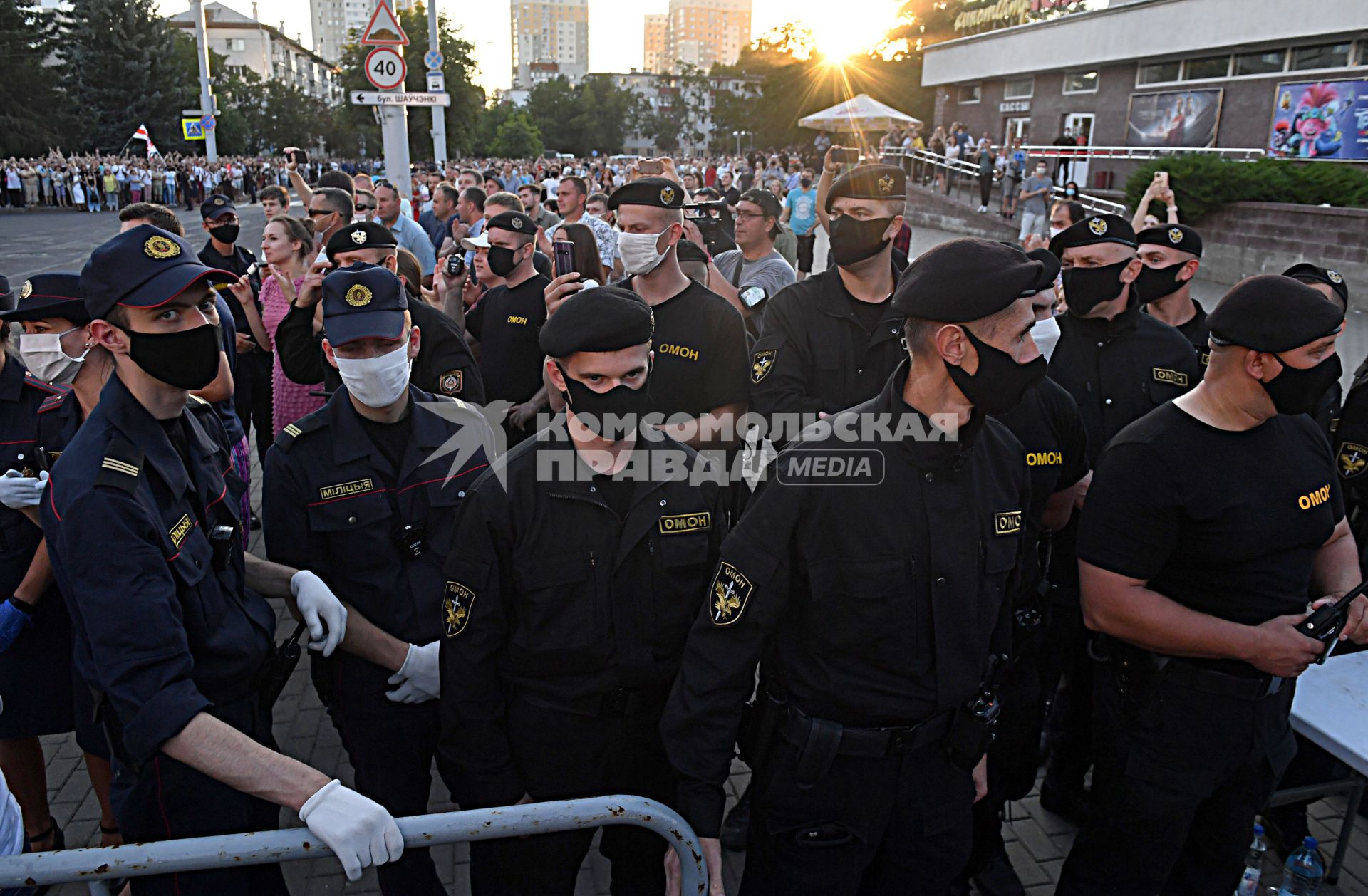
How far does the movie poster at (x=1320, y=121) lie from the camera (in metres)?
20.8

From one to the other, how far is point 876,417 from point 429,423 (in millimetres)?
1610

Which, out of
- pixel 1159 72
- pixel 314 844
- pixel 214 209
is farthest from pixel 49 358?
pixel 1159 72

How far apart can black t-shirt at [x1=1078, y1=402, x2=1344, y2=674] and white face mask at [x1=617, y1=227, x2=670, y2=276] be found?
2.18 m

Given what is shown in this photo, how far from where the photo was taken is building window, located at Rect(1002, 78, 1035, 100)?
3450 cm

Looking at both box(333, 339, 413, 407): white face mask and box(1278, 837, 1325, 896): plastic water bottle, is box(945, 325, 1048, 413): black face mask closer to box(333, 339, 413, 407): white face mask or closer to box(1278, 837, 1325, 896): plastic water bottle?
box(333, 339, 413, 407): white face mask

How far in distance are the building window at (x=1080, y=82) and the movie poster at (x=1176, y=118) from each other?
7.19ft

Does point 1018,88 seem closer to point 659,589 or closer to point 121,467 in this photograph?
point 659,589

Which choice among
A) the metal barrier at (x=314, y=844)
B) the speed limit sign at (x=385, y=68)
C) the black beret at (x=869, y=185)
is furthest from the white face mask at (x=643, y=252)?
the speed limit sign at (x=385, y=68)

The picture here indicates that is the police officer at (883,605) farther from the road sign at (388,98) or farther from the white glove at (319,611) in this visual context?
the road sign at (388,98)

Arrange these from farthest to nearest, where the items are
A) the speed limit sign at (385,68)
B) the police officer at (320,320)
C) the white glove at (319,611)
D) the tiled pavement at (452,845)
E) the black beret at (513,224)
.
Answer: the speed limit sign at (385,68) → the black beret at (513,224) → the police officer at (320,320) → the tiled pavement at (452,845) → the white glove at (319,611)

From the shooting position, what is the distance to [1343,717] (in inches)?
118

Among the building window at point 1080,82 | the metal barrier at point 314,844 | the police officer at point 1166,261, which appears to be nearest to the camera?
the metal barrier at point 314,844

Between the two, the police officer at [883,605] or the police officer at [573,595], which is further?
the police officer at [573,595]

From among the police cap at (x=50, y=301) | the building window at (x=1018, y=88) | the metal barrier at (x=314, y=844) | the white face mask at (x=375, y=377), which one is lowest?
the metal barrier at (x=314, y=844)
